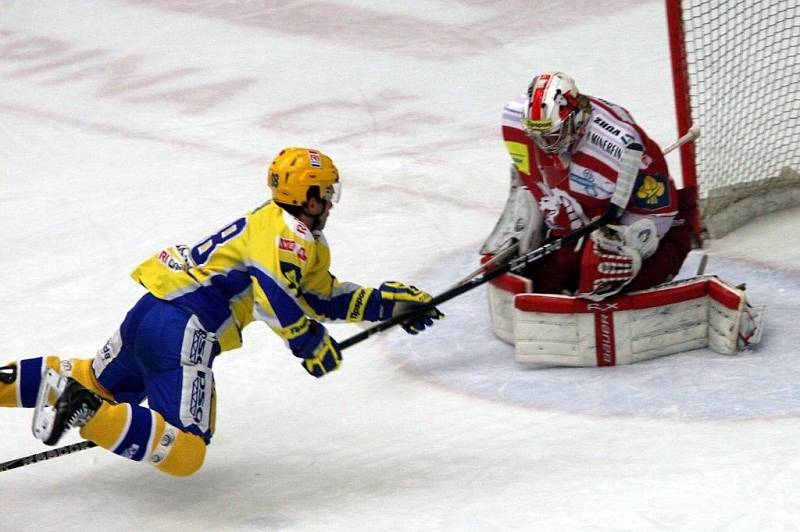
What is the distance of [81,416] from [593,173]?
5.88 feet

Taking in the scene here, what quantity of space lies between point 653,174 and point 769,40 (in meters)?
A: 1.83

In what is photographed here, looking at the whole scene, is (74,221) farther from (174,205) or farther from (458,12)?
(458,12)

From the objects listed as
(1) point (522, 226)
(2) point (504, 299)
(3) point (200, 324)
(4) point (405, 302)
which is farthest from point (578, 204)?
(3) point (200, 324)

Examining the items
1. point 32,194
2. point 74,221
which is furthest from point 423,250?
point 32,194

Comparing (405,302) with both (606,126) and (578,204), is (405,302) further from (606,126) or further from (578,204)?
(606,126)

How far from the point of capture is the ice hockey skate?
3.26 m

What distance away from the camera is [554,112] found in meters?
4.06

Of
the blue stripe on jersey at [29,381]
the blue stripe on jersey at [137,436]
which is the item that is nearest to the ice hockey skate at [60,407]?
the blue stripe on jersey at [137,436]

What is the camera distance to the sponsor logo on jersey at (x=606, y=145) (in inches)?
164

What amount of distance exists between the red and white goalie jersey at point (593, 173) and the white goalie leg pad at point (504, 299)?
230 mm

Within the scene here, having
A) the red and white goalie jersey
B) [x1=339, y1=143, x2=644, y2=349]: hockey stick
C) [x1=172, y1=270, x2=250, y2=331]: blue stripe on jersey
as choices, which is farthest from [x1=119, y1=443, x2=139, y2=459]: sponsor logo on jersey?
the red and white goalie jersey

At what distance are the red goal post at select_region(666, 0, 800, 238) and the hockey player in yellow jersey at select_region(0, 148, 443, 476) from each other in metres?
1.93

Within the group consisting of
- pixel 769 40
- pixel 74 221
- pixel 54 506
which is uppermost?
pixel 769 40

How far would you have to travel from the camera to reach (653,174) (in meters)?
4.25
